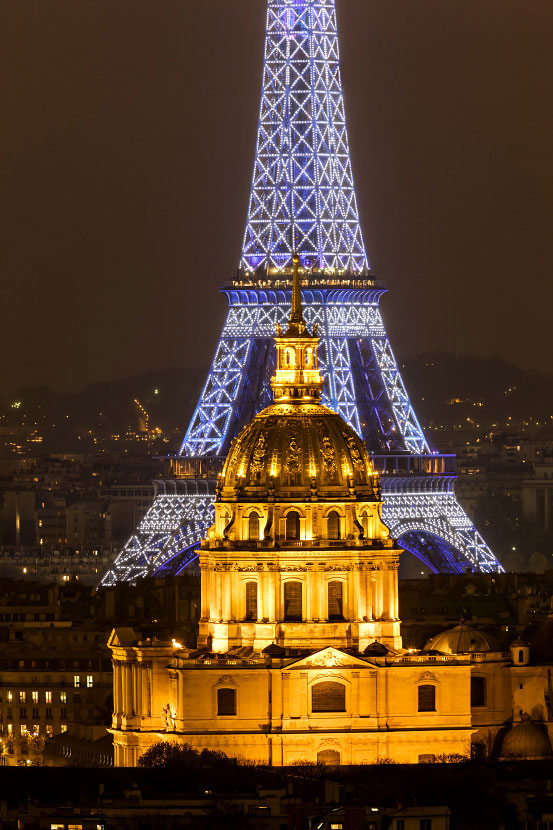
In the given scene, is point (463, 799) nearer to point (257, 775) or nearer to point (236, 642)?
point (257, 775)

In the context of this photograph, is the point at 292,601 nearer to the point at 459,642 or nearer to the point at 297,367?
the point at 459,642

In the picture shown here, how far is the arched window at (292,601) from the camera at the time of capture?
13700cm

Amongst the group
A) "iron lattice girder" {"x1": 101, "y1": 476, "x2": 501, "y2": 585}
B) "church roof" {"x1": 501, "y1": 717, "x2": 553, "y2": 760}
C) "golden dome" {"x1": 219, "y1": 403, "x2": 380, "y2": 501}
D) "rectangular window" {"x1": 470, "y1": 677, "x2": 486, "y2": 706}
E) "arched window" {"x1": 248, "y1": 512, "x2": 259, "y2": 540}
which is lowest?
"church roof" {"x1": 501, "y1": 717, "x2": 553, "y2": 760}

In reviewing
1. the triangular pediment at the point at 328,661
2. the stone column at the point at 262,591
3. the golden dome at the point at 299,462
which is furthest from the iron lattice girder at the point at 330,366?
the triangular pediment at the point at 328,661

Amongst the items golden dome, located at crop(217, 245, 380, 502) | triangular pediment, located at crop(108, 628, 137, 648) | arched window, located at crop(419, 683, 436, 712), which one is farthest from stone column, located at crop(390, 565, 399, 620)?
triangular pediment, located at crop(108, 628, 137, 648)

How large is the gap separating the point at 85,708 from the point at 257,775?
88.4 ft

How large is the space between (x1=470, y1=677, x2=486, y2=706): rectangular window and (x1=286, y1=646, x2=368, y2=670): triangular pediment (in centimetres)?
425

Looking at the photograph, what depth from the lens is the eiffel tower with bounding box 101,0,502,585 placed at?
185m

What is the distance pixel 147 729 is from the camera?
13638 centimetres

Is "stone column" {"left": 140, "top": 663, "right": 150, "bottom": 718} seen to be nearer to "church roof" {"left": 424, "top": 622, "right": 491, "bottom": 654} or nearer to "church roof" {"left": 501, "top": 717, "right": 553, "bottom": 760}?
"church roof" {"left": 424, "top": 622, "right": 491, "bottom": 654}

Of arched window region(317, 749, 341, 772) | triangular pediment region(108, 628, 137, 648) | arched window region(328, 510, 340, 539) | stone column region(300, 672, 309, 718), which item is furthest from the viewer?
triangular pediment region(108, 628, 137, 648)

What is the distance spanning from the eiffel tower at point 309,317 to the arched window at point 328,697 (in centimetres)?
4801

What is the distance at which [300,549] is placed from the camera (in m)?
137

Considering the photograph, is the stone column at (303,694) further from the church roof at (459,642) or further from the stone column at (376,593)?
the church roof at (459,642)
